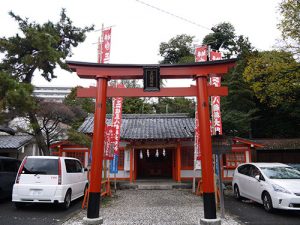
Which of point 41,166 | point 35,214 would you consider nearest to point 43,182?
point 41,166

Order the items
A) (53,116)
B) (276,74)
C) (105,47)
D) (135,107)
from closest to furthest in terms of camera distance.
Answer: (105,47), (53,116), (276,74), (135,107)

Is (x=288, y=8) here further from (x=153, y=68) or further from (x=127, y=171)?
(x=127, y=171)

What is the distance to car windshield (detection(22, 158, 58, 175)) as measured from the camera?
841cm

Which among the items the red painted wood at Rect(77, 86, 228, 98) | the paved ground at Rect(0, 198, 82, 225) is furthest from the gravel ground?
the red painted wood at Rect(77, 86, 228, 98)

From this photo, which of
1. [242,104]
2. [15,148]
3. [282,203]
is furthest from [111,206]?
[242,104]

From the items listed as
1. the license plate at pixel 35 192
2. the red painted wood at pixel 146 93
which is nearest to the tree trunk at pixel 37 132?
the license plate at pixel 35 192

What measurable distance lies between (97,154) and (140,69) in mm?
2821

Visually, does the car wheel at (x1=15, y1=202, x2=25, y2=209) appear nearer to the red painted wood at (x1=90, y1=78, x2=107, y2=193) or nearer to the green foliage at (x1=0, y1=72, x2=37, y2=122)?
the green foliage at (x1=0, y1=72, x2=37, y2=122)

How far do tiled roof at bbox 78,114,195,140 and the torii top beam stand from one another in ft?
27.8

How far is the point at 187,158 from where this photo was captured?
56.0 ft

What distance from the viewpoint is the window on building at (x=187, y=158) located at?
1691cm

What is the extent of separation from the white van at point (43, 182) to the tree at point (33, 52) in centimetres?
337

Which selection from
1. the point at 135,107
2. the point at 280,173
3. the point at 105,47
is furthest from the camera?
the point at 135,107

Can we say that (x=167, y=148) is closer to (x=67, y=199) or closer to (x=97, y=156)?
(x=67, y=199)
